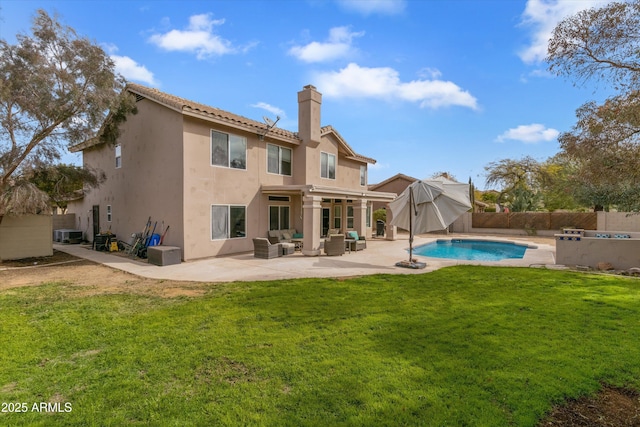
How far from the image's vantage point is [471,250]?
63.6 ft

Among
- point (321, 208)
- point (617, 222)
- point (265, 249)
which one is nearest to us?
point (265, 249)

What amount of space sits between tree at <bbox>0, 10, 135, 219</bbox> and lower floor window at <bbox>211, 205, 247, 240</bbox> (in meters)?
6.25

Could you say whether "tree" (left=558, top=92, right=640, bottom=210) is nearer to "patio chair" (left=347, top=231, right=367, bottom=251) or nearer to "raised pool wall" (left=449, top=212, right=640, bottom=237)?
"patio chair" (left=347, top=231, right=367, bottom=251)

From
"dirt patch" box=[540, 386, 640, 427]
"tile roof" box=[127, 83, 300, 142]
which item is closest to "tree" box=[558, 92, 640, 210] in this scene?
"dirt patch" box=[540, 386, 640, 427]

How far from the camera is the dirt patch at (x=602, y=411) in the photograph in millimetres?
3148

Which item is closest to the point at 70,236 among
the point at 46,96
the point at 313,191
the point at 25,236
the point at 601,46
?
the point at 25,236

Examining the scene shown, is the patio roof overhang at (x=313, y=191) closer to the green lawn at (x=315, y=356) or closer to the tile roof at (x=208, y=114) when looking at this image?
the tile roof at (x=208, y=114)

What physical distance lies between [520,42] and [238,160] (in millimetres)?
12191

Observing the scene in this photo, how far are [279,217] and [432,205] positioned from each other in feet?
27.5

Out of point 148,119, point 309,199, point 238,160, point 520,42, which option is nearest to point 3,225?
point 148,119

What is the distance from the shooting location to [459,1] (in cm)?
1091

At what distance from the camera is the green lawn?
10.9 ft

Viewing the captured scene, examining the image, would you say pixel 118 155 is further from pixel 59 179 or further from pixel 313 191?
pixel 313 191

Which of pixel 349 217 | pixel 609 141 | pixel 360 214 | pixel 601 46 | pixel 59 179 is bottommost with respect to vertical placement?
pixel 349 217
